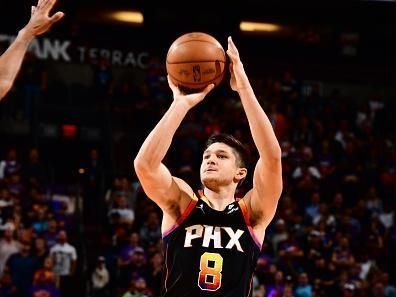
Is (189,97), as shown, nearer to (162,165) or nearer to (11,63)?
(162,165)

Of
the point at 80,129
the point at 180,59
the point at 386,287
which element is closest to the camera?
the point at 180,59

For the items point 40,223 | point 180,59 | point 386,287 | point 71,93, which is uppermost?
point 71,93

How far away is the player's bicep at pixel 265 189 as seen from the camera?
5613 millimetres

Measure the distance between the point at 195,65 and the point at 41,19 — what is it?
1.06 m

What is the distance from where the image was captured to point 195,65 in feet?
19.1

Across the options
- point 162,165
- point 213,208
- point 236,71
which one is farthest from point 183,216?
point 236,71

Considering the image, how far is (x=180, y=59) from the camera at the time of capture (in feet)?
19.3

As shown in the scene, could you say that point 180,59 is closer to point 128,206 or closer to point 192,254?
point 192,254

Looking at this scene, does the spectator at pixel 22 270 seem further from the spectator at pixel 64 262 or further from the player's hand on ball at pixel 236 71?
the player's hand on ball at pixel 236 71

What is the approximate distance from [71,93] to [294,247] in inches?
251

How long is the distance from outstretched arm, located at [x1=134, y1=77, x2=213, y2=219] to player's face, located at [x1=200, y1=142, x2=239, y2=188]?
0.55 feet

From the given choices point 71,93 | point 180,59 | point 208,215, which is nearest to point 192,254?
point 208,215

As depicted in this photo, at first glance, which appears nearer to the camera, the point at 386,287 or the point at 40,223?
the point at 40,223

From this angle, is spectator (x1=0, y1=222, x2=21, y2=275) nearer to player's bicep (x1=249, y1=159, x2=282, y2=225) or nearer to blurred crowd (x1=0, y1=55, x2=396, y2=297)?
blurred crowd (x1=0, y1=55, x2=396, y2=297)
